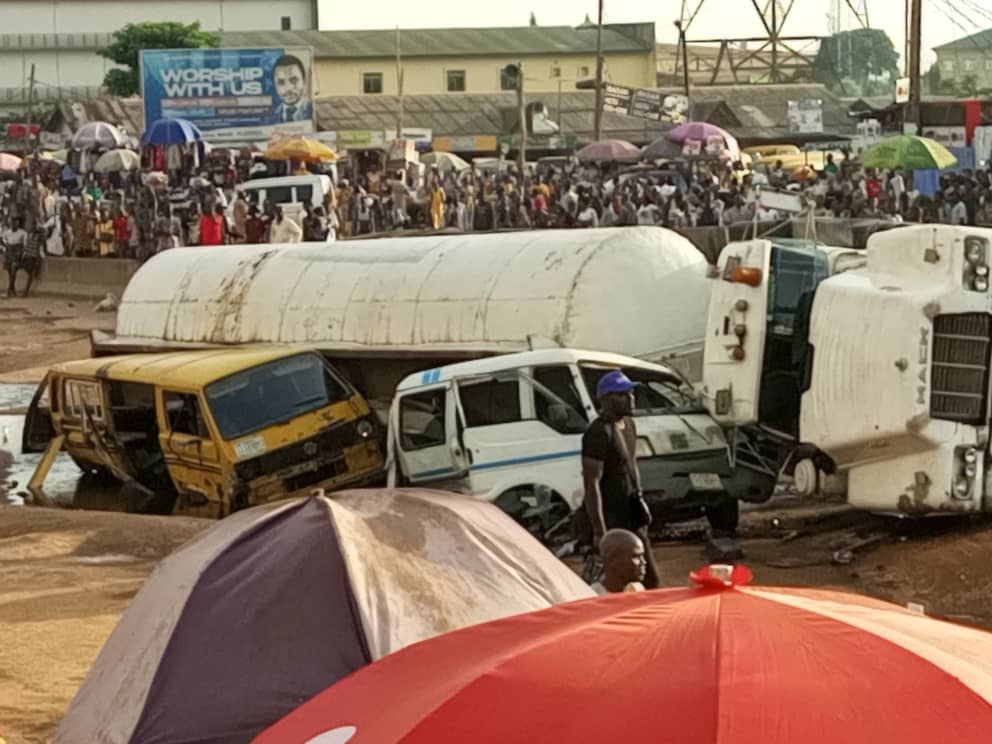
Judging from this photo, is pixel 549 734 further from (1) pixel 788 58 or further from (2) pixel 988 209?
(1) pixel 788 58

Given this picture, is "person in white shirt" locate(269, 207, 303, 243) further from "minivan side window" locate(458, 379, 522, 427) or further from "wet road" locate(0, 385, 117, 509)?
"minivan side window" locate(458, 379, 522, 427)

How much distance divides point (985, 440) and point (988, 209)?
17.8 m

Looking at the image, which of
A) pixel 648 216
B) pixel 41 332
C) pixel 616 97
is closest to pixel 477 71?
pixel 616 97

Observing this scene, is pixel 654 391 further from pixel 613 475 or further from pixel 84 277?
pixel 84 277

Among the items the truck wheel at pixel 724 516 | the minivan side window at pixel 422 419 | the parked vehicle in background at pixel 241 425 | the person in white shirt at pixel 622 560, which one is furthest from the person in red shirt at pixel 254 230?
the person in white shirt at pixel 622 560

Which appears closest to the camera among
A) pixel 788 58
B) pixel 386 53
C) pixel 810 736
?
pixel 810 736

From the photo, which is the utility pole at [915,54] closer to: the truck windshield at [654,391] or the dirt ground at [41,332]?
the dirt ground at [41,332]

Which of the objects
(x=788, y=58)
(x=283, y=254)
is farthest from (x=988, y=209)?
(x=788, y=58)

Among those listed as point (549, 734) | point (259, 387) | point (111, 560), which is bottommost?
point (111, 560)

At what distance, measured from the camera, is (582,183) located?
127 ft

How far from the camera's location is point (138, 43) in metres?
102

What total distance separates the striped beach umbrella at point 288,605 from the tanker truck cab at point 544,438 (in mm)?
5654

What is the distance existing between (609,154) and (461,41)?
5748cm

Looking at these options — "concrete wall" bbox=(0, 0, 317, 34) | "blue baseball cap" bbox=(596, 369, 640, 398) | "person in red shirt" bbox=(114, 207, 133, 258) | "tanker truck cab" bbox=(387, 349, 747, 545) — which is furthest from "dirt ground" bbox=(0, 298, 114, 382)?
"concrete wall" bbox=(0, 0, 317, 34)
